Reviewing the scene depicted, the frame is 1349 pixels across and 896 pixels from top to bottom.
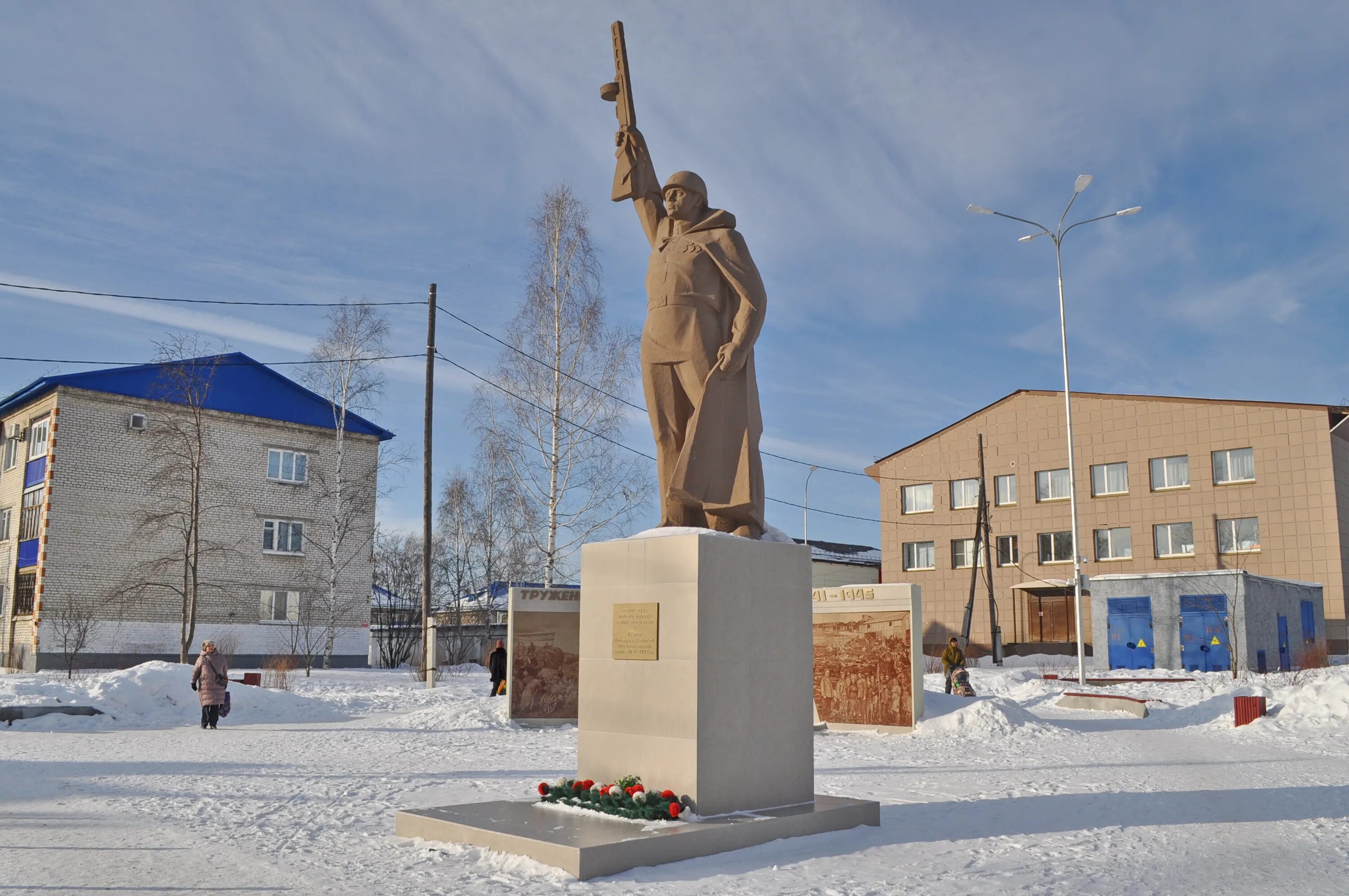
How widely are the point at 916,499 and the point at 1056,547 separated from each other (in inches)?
252

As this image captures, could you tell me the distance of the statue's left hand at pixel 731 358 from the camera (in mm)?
8141

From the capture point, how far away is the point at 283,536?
35.8 m

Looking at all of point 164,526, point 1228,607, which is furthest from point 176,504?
point 1228,607

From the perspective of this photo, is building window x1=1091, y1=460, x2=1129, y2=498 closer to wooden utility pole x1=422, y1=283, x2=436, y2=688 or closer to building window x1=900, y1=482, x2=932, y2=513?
building window x1=900, y1=482, x2=932, y2=513

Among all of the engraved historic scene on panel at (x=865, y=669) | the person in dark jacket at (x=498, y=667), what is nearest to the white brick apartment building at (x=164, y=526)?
the person in dark jacket at (x=498, y=667)

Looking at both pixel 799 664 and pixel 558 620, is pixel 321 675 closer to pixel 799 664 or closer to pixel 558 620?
pixel 558 620

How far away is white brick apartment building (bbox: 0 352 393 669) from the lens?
3131 centimetres

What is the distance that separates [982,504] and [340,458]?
21.1 metres

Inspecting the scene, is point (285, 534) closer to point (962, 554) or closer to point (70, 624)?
point (70, 624)

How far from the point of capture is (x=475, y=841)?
655 cm

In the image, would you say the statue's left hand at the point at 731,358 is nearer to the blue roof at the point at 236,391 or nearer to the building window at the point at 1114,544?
Answer: the blue roof at the point at 236,391

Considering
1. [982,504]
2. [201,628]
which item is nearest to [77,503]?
[201,628]

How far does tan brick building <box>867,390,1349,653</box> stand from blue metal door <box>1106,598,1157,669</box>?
3991mm

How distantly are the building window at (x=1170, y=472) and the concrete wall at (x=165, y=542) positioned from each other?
28.8 metres
